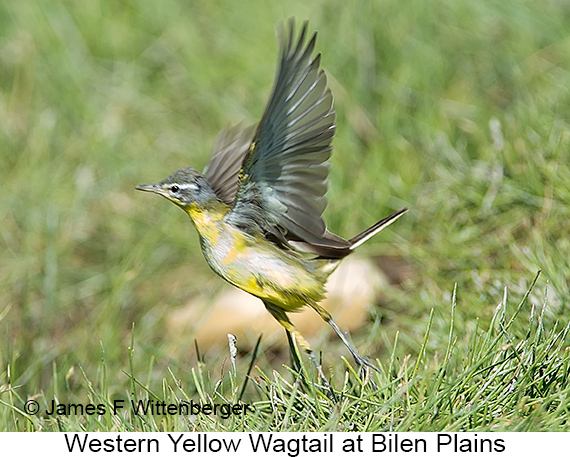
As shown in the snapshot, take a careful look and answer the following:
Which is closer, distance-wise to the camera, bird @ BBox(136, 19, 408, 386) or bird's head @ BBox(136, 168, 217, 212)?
bird @ BBox(136, 19, 408, 386)

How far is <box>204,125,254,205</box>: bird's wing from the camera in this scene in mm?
3590

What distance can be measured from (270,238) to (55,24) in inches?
152

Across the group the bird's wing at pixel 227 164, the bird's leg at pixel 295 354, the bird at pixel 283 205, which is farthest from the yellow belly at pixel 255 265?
the bird's wing at pixel 227 164

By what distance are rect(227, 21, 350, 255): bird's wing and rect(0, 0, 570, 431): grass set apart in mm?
536

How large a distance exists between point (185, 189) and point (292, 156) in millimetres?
536

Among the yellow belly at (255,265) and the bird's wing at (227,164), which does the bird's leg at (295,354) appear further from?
the bird's wing at (227,164)

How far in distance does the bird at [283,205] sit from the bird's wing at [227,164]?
253 mm

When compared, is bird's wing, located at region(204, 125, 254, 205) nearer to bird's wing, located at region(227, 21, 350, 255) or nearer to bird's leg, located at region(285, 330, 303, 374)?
bird's wing, located at region(227, 21, 350, 255)

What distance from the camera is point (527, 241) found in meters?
3.88

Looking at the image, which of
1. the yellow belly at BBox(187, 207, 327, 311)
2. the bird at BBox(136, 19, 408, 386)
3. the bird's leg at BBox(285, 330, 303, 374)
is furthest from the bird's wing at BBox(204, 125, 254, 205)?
the bird's leg at BBox(285, 330, 303, 374)

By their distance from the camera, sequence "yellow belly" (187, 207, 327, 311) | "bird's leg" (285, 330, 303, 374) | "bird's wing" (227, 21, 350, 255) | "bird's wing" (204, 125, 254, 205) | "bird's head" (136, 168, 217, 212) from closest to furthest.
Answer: "bird's wing" (227, 21, 350, 255), "bird's leg" (285, 330, 303, 374), "yellow belly" (187, 207, 327, 311), "bird's head" (136, 168, 217, 212), "bird's wing" (204, 125, 254, 205)

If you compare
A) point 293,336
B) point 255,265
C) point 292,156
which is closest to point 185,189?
point 255,265

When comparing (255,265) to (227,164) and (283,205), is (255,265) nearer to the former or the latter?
(283,205)
